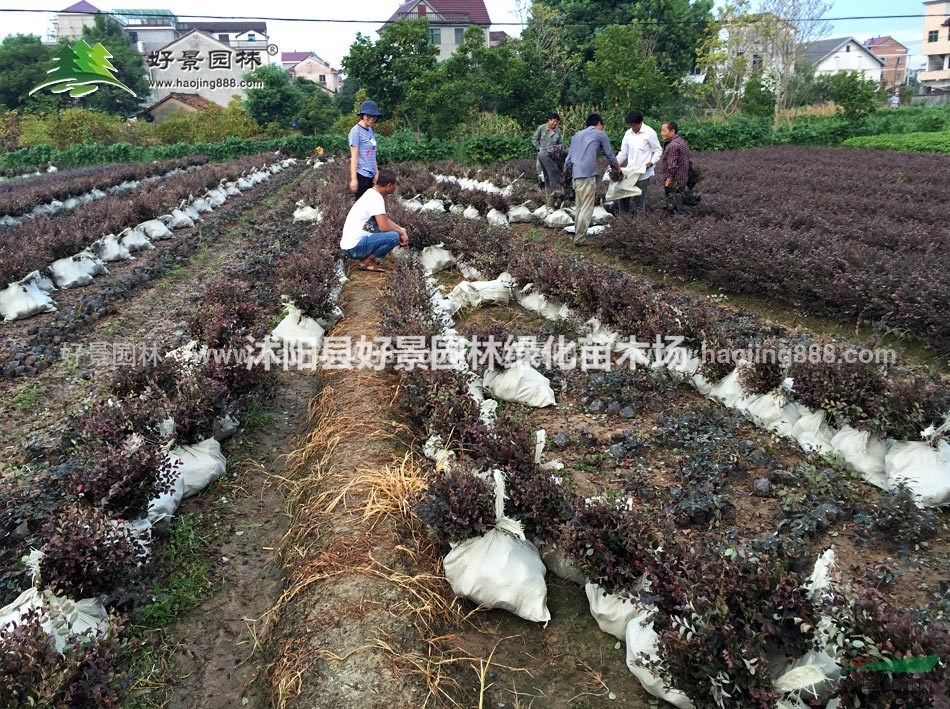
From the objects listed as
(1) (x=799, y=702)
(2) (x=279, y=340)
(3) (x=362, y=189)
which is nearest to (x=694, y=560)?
(1) (x=799, y=702)

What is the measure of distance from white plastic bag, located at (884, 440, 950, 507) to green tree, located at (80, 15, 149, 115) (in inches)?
1888

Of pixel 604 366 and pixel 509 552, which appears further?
pixel 604 366

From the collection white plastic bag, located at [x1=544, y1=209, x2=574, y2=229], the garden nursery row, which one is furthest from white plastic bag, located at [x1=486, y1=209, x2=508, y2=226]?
the garden nursery row

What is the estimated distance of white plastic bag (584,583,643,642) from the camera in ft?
8.71

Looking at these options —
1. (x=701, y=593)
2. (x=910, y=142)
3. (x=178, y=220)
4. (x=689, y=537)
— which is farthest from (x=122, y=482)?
(x=910, y=142)

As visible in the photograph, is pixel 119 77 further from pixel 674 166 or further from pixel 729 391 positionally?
pixel 729 391

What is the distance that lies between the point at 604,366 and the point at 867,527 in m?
2.42

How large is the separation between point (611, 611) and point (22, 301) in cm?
723

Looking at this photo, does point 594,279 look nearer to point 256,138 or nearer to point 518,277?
point 518,277

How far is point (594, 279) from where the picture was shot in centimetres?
600

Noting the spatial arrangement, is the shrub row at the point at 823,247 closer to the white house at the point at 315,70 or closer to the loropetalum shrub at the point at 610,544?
the loropetalum shrub at the point at 610,544

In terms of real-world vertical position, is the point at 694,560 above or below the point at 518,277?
below

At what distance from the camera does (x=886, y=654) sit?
75.0 inches

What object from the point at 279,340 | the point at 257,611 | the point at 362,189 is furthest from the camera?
the point at 362,189
